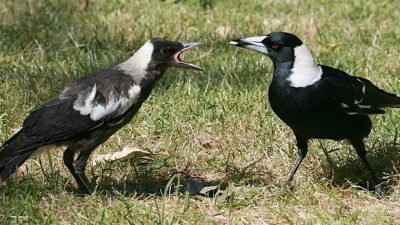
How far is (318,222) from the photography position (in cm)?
380

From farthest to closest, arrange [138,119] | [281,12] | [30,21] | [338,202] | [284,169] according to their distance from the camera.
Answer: [281,12] → [30,21] → [138,119] → [284,169] → [338,202]

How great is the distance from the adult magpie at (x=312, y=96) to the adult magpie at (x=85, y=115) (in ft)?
1.91

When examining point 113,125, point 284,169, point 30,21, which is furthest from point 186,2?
point 113,125

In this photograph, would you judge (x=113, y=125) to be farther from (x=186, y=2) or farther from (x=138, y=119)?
(x=186, y=2)

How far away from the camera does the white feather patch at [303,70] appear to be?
404cm

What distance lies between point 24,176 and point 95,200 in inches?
23.5

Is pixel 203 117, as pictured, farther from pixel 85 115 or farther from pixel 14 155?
pixel 14 155

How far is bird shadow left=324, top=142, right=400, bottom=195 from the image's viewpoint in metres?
4.40

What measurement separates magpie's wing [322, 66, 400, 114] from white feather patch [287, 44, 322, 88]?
5cm

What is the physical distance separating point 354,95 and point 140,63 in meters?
1.10

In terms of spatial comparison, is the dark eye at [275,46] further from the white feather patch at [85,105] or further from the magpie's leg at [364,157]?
the white feather patch at [85,105]

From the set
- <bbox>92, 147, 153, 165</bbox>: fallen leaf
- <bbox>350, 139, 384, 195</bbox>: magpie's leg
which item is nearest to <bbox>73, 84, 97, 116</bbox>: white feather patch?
<bbox>92, 147, 153, 165</bbox>: fallen leaf

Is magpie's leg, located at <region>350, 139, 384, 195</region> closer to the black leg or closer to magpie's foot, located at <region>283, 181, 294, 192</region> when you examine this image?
magpie's foot, located at <region>283, 181, 294, 192</region>

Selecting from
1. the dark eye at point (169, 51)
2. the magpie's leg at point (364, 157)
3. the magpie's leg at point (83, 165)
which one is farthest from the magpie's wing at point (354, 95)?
the magpie's leg at point (83, 165)
